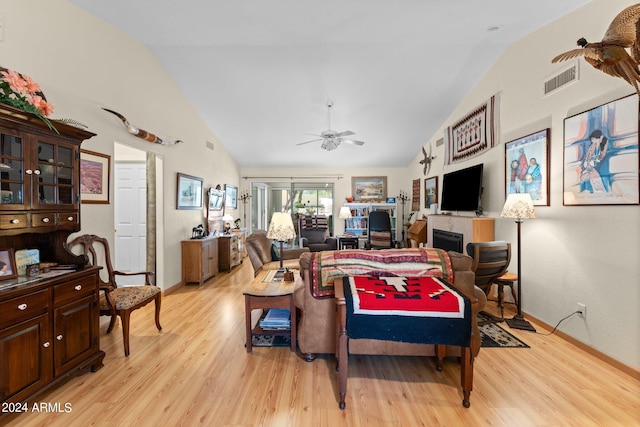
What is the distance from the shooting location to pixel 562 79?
2.79 m

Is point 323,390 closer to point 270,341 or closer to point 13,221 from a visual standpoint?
point 270,341

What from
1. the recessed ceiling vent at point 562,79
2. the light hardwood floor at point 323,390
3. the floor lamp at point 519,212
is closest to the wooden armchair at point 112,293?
the light hardwood floor at point 323,390

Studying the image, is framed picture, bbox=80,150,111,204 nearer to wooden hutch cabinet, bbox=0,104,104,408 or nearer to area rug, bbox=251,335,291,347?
wooden hutch cabinet, bbox=0,104,104,408

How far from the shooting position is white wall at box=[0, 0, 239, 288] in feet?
7.58

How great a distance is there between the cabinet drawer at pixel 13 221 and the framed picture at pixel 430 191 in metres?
6.03

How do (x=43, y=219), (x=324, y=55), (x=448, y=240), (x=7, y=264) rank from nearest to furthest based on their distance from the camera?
(x=7, y=264) → (x=43, y=219) → (x=324, y=55) → (x=448, y=240)

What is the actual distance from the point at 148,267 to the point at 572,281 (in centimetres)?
533

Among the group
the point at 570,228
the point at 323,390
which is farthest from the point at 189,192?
the point at 570,228

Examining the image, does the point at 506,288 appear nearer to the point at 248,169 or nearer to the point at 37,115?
the point at 37,115

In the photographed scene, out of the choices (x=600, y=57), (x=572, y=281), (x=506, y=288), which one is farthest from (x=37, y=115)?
(x=506, y=288)

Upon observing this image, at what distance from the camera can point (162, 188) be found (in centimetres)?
404

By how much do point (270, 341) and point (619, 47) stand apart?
128 inches

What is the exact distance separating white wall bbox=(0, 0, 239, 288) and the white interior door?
40cm

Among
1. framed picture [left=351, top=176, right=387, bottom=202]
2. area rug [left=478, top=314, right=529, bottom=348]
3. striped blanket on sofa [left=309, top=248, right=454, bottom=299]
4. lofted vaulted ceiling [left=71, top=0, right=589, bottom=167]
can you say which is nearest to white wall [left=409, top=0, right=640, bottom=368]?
lofted vaulted ceiling [left=71, top=0, right=589, bottom=167]
